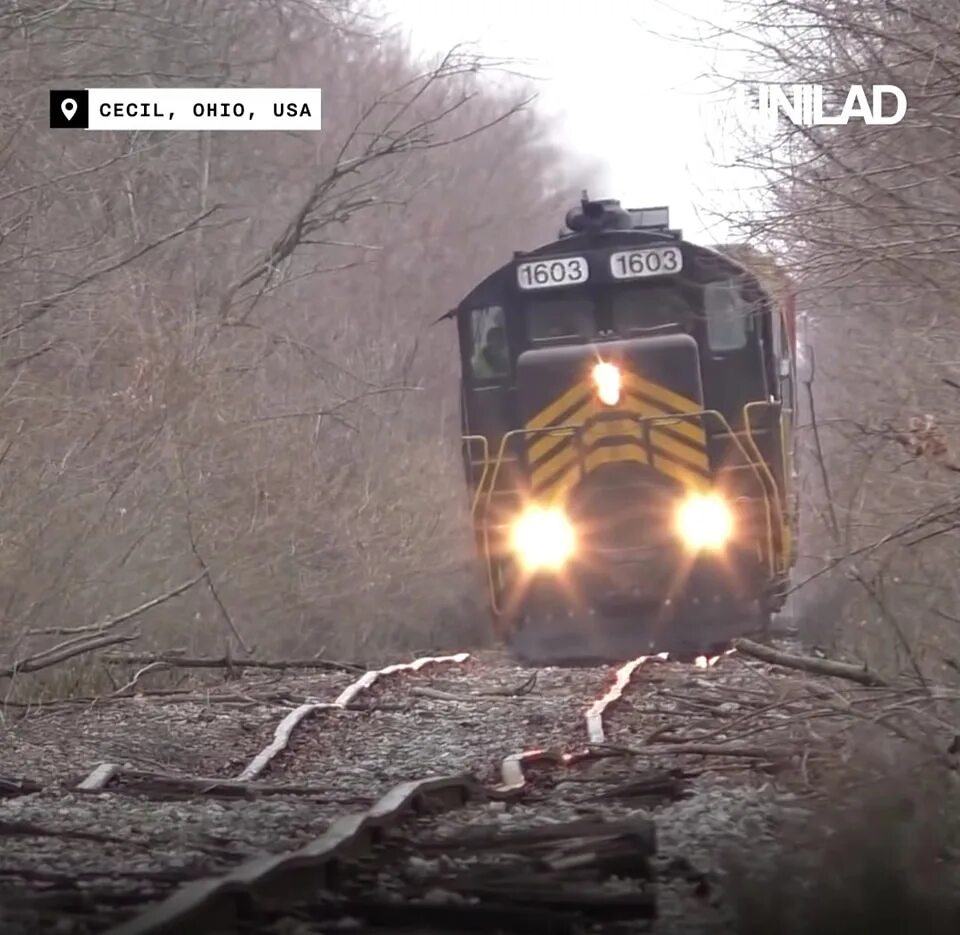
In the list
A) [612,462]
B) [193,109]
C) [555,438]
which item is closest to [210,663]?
[555,438]

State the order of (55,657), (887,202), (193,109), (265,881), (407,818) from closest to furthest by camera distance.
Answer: (265,881) → (407,818) → (887,202) → (55,657) → (193,109)

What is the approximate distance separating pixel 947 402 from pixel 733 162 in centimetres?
224

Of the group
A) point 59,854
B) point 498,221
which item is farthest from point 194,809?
point 498,221

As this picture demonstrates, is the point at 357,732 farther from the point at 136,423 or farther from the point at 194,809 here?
the point at 136,423

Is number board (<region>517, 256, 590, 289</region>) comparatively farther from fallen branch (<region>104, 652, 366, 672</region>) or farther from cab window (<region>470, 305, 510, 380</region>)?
fallen branch (<region>104, 652, 366, 672</region>)

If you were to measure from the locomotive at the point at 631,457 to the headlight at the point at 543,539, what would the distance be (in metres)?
0.01

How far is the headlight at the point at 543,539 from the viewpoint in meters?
10.3

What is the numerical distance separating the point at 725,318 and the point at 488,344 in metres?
1.70

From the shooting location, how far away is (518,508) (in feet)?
34.4

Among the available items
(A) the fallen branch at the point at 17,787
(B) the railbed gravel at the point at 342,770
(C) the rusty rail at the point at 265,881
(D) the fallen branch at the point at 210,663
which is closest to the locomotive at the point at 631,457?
(B) the railbed gravel at the point at 342,770

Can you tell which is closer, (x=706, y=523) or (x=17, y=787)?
(x=17, y=787)

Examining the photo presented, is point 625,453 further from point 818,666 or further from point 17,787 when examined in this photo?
point 17,787

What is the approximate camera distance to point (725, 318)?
10156 mm

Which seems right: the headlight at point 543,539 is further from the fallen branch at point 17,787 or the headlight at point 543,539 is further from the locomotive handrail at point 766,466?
the fallen branch at point 17,787
